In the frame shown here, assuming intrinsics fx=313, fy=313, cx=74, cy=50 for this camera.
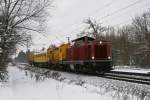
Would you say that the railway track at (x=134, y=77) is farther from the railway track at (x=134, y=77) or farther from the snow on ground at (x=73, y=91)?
the snow on ground at (x=73, y=91)

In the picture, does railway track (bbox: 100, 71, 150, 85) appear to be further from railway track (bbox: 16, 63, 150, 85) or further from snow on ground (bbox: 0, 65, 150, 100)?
snow on ground (bbox: 0, 65, 150, 100)

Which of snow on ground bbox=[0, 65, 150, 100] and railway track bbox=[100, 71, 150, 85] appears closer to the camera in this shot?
snow on ground bbox=[0, 65, 150, 100]

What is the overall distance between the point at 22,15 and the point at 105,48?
9030mm

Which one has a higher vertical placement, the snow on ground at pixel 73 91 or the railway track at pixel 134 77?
the railway track at pixel 134 77

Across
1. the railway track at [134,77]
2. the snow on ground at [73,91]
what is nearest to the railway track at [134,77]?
the railway track at [134,77]

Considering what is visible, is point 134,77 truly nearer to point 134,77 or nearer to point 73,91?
point 134,77

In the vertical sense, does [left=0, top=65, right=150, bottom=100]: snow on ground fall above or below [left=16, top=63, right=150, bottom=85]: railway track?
below

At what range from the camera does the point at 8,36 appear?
2105cm

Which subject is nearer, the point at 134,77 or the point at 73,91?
the point at 73,91

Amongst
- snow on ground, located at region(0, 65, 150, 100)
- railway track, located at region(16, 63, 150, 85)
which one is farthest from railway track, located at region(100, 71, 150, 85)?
snow on ground, located at region(0, 65, 150, 100)

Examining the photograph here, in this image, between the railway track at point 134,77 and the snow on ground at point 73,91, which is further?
the railway track at point 134,77

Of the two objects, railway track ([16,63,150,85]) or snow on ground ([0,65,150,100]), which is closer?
snow on ground ([0,65,150,100])

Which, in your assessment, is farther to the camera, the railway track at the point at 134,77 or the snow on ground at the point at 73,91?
the railway track at the point at 134,77

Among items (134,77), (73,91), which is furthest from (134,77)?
(73,91)
